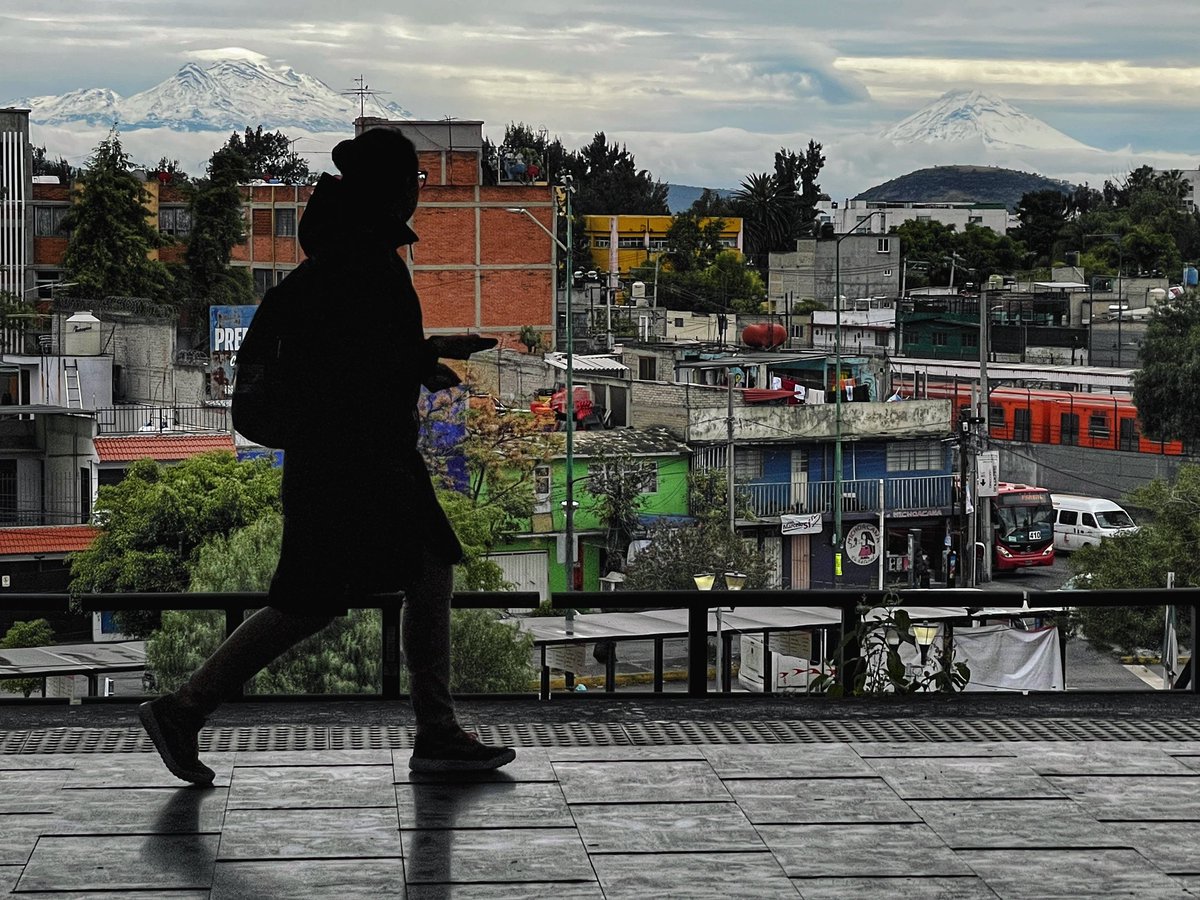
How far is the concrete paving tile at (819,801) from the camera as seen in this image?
4.03 m

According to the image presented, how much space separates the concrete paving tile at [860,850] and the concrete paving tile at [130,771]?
1.38m

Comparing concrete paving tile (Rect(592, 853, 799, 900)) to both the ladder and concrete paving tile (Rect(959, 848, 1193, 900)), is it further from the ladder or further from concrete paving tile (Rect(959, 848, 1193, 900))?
the ladder

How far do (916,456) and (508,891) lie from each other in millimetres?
37404

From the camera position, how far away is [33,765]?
4.46 metres

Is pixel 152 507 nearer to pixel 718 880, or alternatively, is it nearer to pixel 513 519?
pixel 513 519

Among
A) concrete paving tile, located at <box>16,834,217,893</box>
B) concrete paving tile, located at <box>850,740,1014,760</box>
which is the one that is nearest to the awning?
concrete paving tile, located at <box>850,740,1014,760</box>

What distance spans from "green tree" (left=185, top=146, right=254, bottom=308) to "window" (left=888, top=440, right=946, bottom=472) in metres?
24.1

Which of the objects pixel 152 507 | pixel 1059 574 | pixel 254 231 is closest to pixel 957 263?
pixel 254 231

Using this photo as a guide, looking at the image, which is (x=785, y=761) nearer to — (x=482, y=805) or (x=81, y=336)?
(x=482, y=805)

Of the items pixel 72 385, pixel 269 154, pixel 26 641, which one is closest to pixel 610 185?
pixel 269 154

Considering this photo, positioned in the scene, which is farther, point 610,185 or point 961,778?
point 610,185

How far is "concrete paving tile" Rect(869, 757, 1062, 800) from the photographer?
4.27 m

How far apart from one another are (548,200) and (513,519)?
19107 mm

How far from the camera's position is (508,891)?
3451 mm
